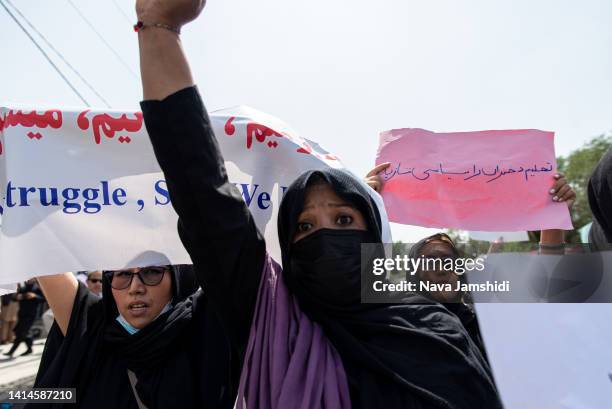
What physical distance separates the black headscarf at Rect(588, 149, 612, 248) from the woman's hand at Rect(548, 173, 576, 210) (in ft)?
2.08

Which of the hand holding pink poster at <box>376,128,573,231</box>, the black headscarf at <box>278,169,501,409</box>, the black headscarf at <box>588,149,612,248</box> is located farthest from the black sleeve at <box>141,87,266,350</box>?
the hand holding pink poster at <box>376,128,573,231</box>

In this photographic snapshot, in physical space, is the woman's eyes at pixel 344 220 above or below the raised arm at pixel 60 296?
above

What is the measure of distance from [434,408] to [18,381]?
589 cm

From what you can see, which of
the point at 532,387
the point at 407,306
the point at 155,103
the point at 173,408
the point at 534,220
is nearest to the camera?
the point at 155,103

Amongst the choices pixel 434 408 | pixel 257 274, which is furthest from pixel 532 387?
pixel 257 274

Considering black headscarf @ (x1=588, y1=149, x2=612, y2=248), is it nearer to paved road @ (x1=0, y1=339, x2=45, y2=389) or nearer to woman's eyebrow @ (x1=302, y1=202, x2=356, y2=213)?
woman's eyebrow @ (x1=302, y1=202, x2=356, y2=213)

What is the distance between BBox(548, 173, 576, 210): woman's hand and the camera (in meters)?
2.57

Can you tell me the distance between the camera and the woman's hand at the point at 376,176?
8.52 ft

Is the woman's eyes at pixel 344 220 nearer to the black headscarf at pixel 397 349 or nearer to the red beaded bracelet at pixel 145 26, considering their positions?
the black headscarf at pixel 397 349

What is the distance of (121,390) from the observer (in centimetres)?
172

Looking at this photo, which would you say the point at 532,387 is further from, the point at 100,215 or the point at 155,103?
the point at 100,215

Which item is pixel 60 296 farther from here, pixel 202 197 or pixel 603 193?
pixel 603 193

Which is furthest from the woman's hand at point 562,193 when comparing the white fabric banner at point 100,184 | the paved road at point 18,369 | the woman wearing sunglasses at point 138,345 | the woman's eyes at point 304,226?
the paved road at point 18,369

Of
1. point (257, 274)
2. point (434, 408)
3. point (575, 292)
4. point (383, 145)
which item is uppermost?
point (383, 145)
